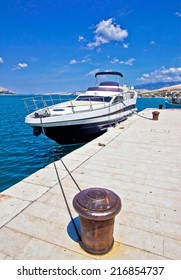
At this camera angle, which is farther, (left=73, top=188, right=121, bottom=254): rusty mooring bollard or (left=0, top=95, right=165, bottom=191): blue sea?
(left=0, top=95, right=165, bottom=191): blue sea

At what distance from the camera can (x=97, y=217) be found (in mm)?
1876

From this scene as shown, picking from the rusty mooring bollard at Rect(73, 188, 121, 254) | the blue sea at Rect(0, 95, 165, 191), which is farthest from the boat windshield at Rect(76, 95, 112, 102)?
the rusty mooring bollard at Rect(73, 188, 121, 254)

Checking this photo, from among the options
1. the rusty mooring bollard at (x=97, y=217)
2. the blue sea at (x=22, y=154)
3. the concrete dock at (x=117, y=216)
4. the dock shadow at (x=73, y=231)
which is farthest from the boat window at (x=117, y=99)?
the rusty mooring bollard at (x=97, y=217)

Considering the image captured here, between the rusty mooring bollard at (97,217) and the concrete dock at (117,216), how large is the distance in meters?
0.10

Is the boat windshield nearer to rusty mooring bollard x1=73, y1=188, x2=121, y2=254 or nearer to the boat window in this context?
the boat window

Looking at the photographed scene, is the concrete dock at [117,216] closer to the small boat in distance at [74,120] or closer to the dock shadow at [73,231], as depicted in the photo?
the dock shadow at [73,231]

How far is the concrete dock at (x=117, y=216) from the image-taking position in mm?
2135

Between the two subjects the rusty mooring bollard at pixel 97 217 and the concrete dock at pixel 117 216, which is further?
the concrete dock at pixel 117 216

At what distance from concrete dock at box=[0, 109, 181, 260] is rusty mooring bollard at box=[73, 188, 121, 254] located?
0.10 m

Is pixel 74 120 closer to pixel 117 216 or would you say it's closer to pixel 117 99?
pixel 117 99

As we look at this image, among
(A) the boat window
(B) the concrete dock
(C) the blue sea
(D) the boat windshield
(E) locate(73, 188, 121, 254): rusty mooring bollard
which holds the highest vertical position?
(D) the boat windshield

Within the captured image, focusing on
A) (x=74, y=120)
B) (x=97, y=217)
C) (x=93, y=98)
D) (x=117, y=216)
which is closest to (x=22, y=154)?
(x=74, y=120)

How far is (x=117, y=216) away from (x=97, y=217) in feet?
3.16

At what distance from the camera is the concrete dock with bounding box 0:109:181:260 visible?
2135 mm
